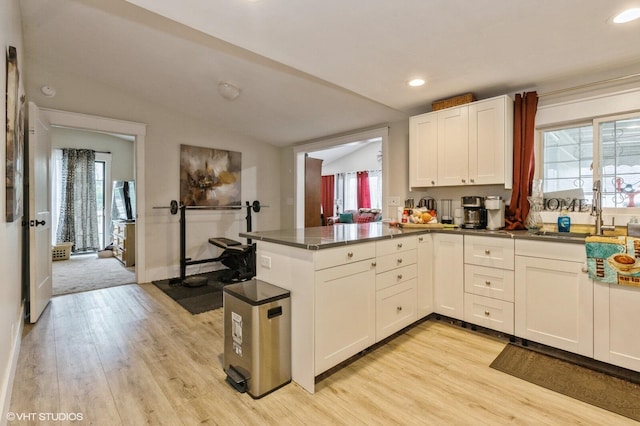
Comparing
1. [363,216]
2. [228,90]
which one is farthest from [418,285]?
[363,216]

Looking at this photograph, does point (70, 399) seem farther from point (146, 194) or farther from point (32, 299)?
point (146, 194)

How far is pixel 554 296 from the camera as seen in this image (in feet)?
7.52

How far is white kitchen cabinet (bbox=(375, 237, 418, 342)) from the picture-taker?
237 centimetres

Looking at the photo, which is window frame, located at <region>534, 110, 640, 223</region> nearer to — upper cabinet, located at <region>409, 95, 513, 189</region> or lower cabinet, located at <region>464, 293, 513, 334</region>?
upper cabinet, located at <region>409, 95, 513, 189</region>

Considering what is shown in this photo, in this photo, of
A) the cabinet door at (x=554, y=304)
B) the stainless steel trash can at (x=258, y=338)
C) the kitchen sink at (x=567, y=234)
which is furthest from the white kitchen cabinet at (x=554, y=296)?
the stainless steel trash can at (x=258, y=338)

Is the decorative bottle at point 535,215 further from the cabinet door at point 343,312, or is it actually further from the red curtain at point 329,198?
the red curtain at point 329,198

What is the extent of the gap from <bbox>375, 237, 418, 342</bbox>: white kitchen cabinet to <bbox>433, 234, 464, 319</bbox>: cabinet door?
0.34 metres

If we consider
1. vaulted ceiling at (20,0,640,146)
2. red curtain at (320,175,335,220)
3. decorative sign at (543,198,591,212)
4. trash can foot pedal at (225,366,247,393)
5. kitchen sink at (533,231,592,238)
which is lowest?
trash can foot pedal at (225,366,247,393)

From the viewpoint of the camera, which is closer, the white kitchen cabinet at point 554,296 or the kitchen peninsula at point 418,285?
the kitchen peninsula at point 418,285

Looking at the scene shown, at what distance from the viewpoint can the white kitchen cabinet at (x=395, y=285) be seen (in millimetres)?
2365

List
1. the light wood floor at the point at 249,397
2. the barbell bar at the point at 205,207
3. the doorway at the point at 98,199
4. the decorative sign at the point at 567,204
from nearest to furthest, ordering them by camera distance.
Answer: the light wood floor at the point at 249,397, the decorative sign at the point at 567,204, the barbell bar at the point at 205,207, the doorway at the point at 98,199

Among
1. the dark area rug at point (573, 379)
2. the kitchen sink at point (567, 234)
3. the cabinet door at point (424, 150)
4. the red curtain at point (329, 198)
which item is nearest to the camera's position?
the dark area rug at point (573, 379)

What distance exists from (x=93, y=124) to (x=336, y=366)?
4245 millimetres

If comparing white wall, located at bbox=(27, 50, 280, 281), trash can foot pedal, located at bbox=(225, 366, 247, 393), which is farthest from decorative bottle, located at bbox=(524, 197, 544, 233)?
white wall, located at bbox=(27, 50, 280, 281)
